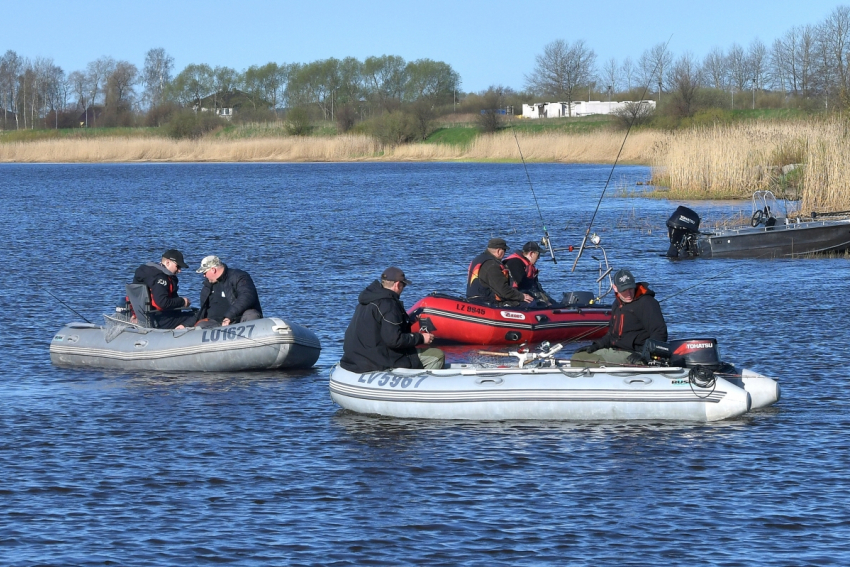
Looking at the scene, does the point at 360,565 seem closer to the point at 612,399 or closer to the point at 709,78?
the point at 612,399

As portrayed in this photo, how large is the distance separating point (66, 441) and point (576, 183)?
41699 millimetres

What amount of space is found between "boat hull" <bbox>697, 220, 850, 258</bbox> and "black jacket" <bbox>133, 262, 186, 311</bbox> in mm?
13044

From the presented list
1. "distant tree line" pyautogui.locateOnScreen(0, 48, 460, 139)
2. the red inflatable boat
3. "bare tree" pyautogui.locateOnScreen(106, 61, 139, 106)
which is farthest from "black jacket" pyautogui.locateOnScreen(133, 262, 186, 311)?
"bare tree" pyautogui.locateOnScreen(106, 61, 139, 106)

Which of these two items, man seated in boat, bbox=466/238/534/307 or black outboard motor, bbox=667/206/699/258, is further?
black outboard motor, bbox=667/206/699/258

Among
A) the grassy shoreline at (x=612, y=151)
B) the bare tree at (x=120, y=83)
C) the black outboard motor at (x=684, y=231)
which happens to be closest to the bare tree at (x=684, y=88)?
the grassy shoreline at (x=612, y=151)

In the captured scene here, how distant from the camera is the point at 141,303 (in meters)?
13.3

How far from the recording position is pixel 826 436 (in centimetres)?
1000

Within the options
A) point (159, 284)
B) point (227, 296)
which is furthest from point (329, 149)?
point (227, 296)

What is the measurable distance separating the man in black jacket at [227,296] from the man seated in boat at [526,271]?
140 inches

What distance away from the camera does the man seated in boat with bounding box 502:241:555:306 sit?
14883 mm

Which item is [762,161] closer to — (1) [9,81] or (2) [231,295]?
(2) [231,295]

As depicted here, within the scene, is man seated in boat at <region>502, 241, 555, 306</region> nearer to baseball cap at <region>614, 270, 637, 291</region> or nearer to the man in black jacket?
the man in black jacket

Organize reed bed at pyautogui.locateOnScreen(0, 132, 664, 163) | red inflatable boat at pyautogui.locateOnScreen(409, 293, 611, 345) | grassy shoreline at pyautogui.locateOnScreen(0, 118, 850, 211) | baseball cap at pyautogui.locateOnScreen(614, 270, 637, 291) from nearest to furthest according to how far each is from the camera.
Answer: baseball cap at pyautogui.locateOnScreen(614, 270, 637, 291), red inflatable boat at pyautogui.locateOnScreen(409, 293, 611, 345), grassy shoreline at pyautogui.locateOnScreen(0, 118, 850, 211), reed bed at pyautogui.locateOnScreen(0, 132, 664, 163)

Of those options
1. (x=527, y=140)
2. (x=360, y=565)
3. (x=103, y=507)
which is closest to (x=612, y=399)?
(x=360, y=565)
